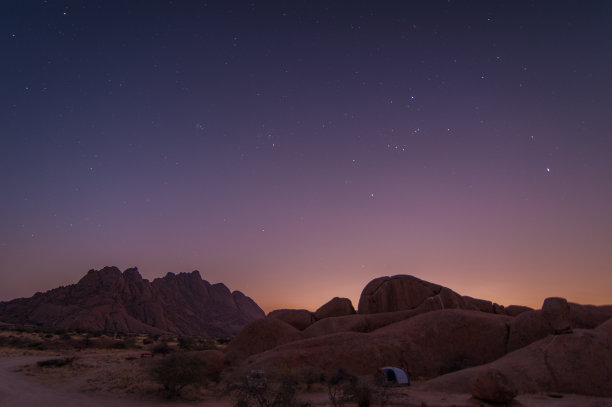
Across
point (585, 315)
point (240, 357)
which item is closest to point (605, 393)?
point (585, 315)

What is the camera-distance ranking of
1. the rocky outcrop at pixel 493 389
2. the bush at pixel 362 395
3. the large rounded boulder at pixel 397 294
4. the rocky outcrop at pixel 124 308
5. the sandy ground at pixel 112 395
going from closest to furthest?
the rocky outcrop at pixel 493 389
the bush at pixel 362 395
the sandy ground at pixel 112 395
the large rounded boulder at pixel 397 294
the rocky outcrop at pixel 124 308

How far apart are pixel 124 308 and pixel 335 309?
8572 centimetres

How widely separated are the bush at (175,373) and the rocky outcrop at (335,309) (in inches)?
933

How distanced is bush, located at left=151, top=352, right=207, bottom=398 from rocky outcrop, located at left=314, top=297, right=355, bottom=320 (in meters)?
23.7

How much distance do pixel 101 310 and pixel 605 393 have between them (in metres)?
109

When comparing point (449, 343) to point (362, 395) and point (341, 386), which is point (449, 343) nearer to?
point (341, 386)

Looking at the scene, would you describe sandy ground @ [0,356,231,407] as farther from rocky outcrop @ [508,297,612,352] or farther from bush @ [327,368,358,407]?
rocky outcrop @ [508,297,612,352]

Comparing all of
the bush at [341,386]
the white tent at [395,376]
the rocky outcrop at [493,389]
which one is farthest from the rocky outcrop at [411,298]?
the rocky outcrop at [493,389]

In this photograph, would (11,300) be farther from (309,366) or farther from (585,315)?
(585,315)

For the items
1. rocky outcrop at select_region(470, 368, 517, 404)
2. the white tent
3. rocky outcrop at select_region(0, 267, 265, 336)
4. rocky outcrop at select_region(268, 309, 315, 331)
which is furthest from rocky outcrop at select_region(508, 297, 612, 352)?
rocky outcrop at select_region(0, 267, 265, 336)

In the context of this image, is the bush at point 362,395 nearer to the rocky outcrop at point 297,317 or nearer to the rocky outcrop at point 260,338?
the rocky outcrop at point 260,338

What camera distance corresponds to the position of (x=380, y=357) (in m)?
28.0

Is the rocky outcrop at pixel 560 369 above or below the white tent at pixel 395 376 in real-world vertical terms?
above

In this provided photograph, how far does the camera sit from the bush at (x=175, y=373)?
21.3m
